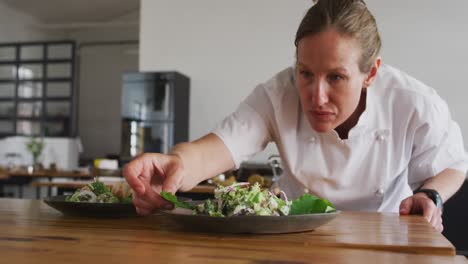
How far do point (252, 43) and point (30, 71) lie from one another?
5523mm

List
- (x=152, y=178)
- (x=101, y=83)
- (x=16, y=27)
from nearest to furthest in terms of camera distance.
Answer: (x=152, y=178), (x=16, y=27), (x=101, y=83)

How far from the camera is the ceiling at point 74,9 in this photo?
32.9 feet

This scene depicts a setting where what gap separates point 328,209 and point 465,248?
9.06ft

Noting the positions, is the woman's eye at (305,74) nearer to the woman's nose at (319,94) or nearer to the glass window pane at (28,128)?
the woman's nose at (319,94)

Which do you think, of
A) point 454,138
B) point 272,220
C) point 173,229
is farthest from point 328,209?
point 454,138

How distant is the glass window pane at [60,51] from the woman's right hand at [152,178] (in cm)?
824

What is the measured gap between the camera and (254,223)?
872 millimetres

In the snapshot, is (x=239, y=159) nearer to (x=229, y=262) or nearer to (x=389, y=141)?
(x=389, y=141)

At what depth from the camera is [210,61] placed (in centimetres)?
599

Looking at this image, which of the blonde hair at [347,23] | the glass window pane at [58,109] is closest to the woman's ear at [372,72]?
the blonde hair at [347,23]

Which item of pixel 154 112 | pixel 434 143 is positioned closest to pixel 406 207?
pixel 434 143

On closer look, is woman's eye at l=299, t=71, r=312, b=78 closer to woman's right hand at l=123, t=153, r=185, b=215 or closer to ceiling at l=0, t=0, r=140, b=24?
woman's right hand at l=123, t=153, r=185, b=215

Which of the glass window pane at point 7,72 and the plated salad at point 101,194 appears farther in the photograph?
the glass window pane at point 7,72

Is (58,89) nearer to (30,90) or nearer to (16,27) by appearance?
(30,90)
